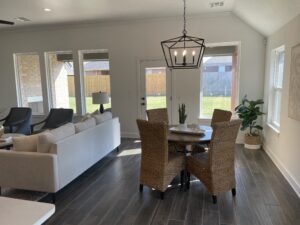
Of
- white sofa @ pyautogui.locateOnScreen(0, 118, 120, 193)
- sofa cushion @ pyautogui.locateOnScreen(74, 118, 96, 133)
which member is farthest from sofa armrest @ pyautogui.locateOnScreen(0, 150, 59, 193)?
sofa cushion @ pyautogui.locateOnScreen(74, 118, 96, 133)

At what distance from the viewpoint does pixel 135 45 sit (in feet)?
19.5

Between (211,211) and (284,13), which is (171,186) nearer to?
(211,211)

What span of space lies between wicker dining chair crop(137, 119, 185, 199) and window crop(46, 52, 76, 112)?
169 inches

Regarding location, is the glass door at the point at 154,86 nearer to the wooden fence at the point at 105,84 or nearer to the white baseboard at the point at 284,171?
the wooden fence at the point at 105,84

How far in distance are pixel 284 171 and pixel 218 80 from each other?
107 inches

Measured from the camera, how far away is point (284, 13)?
3.46 meters

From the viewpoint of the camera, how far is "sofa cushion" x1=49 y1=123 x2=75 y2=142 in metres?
3.09

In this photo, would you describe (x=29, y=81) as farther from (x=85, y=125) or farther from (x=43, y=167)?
(x=43, y=167)

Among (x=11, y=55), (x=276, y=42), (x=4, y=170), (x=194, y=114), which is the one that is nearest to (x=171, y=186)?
(x=4, y=170)

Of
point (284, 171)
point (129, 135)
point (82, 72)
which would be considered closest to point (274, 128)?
point (284, 171)

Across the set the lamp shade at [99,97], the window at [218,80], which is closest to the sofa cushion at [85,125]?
the lamp shade at [99,97]

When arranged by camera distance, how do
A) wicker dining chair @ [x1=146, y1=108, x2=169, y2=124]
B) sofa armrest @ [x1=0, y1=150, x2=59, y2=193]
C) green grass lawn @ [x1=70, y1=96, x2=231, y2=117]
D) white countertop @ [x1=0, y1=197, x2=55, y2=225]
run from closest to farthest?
white countertop @ [x1=0, y1=197, x2=55, y2=225]
sofa armrest @ [x1=0, y1=150, x2=59, y2=193]
wicker dining chair @ [x1=146, y1=108, x2=169, y2=124]
green grass lawn @ [x1=70, y1=96, x2=231, y2=117]

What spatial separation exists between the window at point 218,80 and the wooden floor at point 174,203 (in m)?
2.17

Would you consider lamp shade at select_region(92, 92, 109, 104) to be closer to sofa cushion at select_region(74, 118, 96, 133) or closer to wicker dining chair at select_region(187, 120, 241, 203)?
sofa cushion at select_region(74, 118, 96, 133)
